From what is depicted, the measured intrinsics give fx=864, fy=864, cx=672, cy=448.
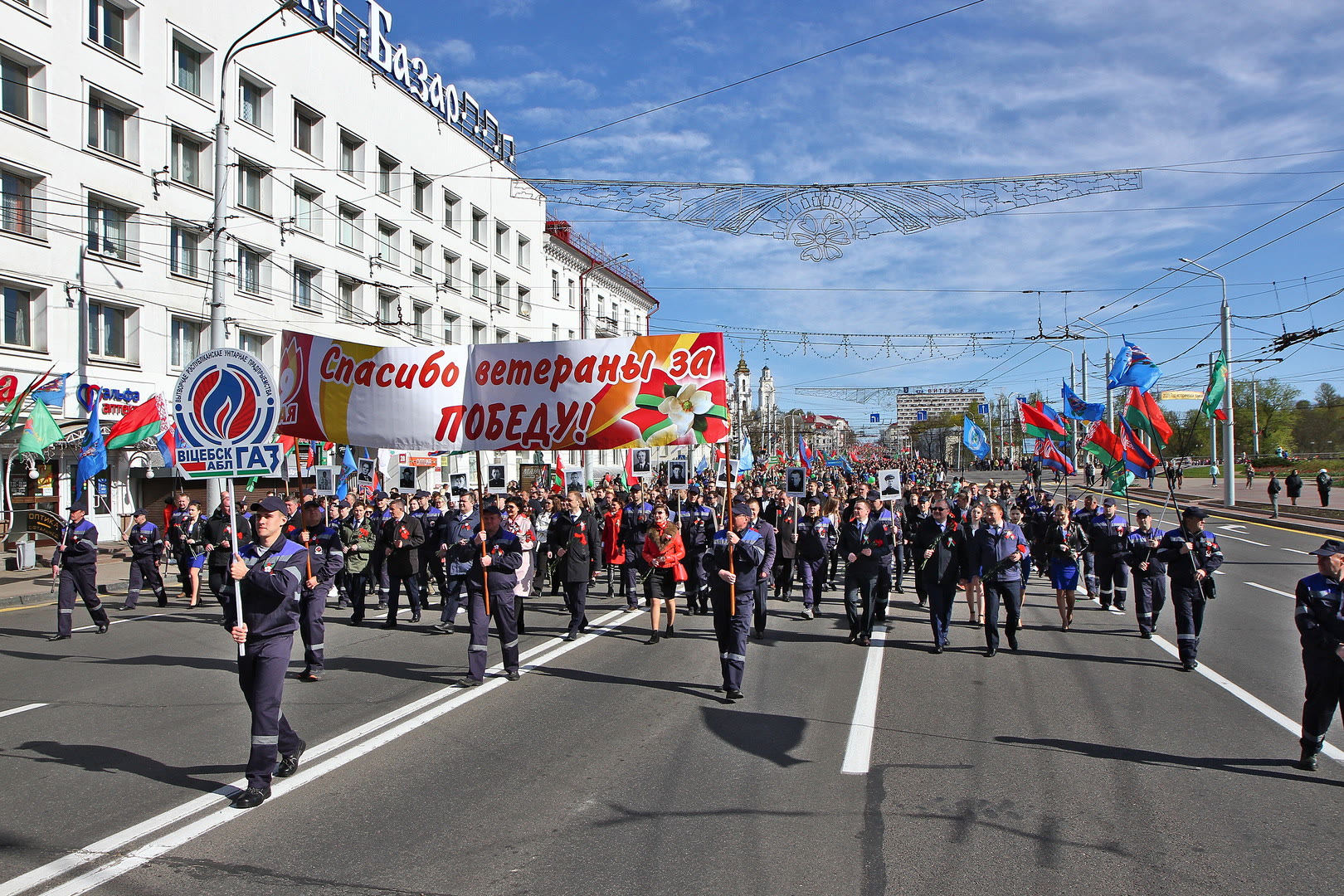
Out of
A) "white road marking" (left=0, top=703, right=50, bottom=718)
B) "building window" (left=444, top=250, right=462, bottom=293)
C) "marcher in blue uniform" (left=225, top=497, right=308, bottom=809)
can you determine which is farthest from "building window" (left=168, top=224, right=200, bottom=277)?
"marcher in blue uniform" (left=225, top=497, right=308, bottom=809)

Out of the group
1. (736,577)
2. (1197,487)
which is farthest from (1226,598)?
(1197,487)

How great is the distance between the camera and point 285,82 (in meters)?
28.1

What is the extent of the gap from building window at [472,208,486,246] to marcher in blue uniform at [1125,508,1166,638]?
3467 centimetres

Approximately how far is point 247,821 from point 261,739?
474 millimetres

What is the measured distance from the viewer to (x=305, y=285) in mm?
29203

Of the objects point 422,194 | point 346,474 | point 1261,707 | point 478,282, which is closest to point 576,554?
point 1261,707

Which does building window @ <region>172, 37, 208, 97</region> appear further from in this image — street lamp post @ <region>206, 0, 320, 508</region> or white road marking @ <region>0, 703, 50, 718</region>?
white road marking @ <region>0, 703, 50, 718</region>

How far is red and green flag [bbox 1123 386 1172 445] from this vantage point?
1379cm

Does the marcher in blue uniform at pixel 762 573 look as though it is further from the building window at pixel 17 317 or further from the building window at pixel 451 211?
the building window at pixel 451 211

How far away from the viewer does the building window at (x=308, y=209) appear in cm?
2888

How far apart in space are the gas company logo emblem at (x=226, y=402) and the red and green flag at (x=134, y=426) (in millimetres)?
14165

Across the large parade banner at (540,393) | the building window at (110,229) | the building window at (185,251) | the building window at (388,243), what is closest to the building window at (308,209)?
the building window at (388,243)

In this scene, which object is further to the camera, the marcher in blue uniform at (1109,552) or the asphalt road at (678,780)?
the marcher in blue uniform at (1109,552)

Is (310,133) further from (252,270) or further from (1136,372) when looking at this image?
(1136,372)
